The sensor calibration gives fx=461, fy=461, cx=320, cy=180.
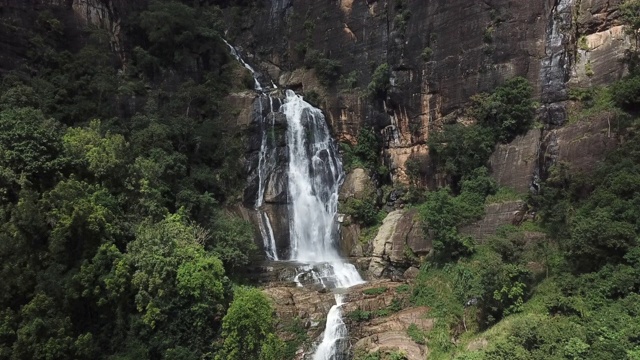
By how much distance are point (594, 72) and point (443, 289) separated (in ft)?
44.1

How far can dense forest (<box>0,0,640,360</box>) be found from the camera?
48.8 ft

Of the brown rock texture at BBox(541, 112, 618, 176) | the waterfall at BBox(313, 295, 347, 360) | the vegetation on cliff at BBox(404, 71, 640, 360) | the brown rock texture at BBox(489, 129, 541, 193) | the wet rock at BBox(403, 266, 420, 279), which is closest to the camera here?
the vegetation on cliff at BBox(404, 71, 640, 360)

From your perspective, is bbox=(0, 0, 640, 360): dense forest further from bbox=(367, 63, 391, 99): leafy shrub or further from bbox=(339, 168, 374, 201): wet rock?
bbox=(367, 63, 391, 99): leafy shrub

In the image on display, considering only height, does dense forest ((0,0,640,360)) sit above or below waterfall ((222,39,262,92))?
below

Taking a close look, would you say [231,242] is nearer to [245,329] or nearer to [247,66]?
[245,329]

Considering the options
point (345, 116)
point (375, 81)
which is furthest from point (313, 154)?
point (375, 81)

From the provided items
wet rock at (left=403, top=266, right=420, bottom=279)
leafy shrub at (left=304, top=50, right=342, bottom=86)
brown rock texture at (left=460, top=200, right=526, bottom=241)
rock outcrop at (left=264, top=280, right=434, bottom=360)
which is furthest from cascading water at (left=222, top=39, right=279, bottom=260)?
brown rock texture at (left=460, top=200, right=526, bottom=241)

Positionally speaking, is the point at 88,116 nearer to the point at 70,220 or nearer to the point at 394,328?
the point at 70,220

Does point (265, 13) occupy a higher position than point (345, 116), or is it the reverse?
point (265, 13)

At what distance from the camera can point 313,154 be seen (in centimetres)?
2989

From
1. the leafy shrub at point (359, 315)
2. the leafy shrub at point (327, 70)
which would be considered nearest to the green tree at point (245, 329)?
the leafy shrub at point (359, 315)

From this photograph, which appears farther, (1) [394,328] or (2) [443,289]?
(2) [443,289]

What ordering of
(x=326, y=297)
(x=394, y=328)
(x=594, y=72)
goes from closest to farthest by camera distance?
(x=394, y=328), (x=326, y=297), (x=594, y=72)

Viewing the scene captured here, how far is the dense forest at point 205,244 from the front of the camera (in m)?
14.9
